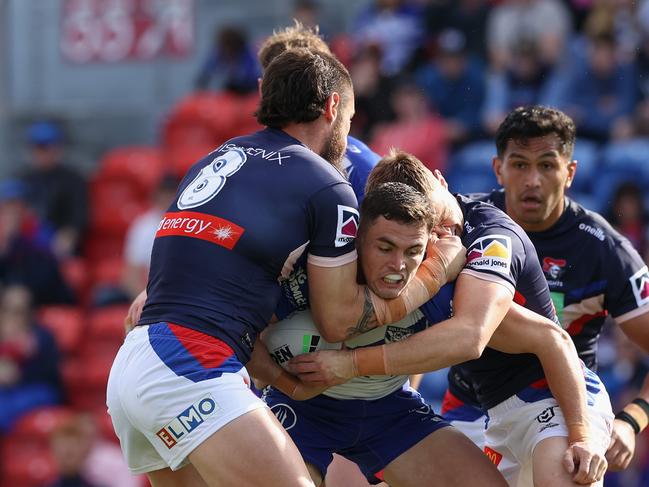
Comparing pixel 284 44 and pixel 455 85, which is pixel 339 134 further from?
pixel 455 85

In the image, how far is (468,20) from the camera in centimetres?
1102

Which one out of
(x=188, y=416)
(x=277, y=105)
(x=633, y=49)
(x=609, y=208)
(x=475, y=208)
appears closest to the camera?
(x=188, y=416)

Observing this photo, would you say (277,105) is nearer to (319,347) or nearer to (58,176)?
(319,347)

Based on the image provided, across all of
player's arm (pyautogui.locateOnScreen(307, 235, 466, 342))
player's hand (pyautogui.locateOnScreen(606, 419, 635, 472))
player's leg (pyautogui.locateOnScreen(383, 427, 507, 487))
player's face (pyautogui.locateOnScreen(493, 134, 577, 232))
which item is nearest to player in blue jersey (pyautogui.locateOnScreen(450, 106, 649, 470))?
player's face (pyautogui.locateOnScreen(493, 134, 577, 232))

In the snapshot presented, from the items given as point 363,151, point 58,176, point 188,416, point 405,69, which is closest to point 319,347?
point 188,416

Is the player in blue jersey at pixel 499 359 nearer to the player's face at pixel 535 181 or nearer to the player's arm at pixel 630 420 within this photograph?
the player's arm at pixel 630 420

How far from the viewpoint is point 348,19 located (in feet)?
44.3

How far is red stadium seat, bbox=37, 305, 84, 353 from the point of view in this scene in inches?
450

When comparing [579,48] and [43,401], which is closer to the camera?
[579,48]

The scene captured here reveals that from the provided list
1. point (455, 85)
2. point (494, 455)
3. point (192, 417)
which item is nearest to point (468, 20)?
point (455, 85)

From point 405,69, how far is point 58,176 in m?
3.80

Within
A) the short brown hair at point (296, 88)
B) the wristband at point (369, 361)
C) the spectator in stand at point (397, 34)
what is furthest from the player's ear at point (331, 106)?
the spectator in stand at point (397, 34)

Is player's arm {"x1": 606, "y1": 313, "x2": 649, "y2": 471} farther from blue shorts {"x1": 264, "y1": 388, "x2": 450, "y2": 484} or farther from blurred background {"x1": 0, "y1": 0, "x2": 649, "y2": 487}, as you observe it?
blurred background {"x1": 0, "y1": 0, "x2": 649, "y2": 487}

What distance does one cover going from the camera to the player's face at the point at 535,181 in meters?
5.63
